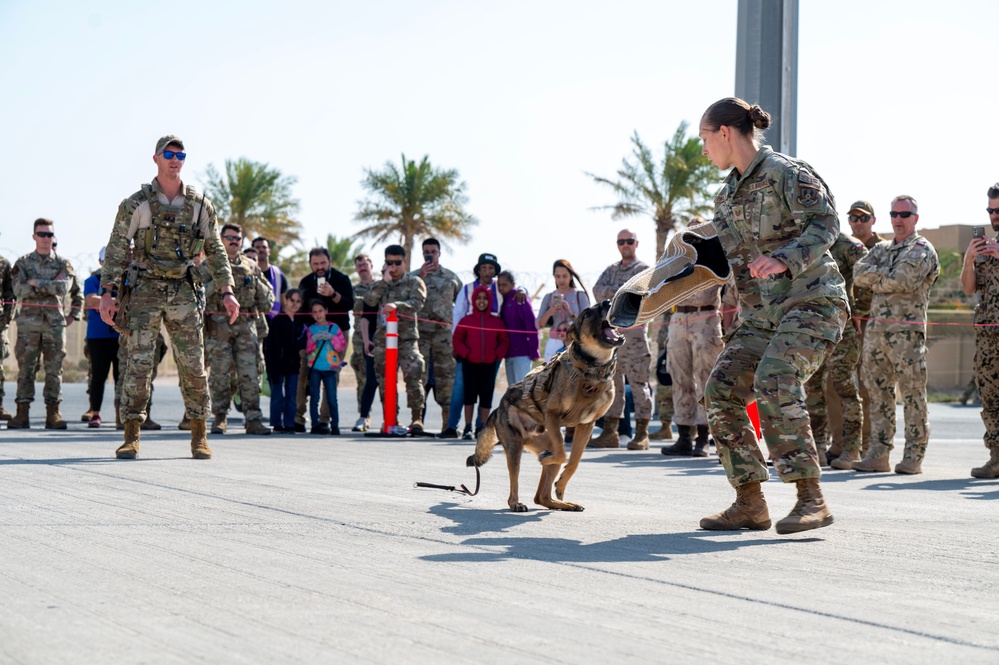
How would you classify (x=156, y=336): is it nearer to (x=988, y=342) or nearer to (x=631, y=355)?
(x=631, y=355)

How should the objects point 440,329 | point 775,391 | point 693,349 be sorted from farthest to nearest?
point 440,329 < point 693,349 < point 775,391

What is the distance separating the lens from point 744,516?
629 centimetres

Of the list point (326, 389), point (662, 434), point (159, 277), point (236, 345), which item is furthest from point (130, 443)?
point (662, 434)

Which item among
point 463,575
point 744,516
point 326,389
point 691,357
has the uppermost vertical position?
point 691,357

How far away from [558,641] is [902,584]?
1757 mm

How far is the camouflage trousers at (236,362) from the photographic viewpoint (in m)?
14.7

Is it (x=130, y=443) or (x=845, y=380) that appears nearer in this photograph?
(x=130, y=443)

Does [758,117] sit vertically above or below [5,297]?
above

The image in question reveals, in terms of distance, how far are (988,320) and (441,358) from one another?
24.3 ft

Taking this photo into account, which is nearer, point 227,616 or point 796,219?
point 227,616

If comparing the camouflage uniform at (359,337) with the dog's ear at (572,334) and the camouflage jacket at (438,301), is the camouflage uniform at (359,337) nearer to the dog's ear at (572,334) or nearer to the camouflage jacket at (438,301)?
the camouflage jacket at (438,301)

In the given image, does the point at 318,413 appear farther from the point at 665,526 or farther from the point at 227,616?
the point at 227,616

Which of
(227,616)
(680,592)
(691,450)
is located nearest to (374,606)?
(227,616)

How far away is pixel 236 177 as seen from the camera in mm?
41250
